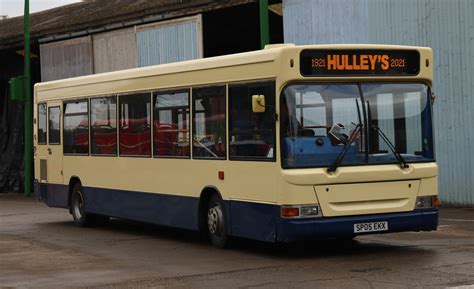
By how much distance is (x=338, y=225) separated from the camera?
12781mm

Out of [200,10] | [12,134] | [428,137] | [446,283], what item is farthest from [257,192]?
[12,134]

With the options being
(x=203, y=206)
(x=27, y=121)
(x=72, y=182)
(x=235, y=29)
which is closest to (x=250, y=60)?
(x=203, y=206)

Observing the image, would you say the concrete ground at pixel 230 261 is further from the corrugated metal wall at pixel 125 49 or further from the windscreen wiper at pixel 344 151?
the corrugated metal wall at pixel 125 49

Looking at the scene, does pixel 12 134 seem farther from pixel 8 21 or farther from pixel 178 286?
pixel 178 286

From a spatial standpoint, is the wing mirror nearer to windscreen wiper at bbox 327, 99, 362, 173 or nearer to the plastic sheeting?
windscreen wiper at bbox 327, 99, 362, 173

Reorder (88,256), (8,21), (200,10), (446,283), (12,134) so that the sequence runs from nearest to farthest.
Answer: (446,283)
(88,256)
(200,10)
(12,134)
(8,21)

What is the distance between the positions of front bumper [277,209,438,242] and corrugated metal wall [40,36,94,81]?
23.2 meters

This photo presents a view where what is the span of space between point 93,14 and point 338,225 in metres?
27.5

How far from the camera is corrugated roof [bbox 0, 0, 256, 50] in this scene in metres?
29.7

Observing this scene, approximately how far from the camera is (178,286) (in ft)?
35.7

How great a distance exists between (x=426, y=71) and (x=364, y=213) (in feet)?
6.94

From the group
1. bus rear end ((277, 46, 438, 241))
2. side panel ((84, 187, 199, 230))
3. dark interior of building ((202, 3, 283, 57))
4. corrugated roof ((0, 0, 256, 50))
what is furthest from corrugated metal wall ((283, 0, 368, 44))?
bus rear end ((277, 46, 438, 241))

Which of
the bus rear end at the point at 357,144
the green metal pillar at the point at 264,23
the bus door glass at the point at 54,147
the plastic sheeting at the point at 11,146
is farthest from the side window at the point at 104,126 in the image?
the plastic sheeting at the point at 11,146

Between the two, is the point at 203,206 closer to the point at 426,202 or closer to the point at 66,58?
the point at 426,202
